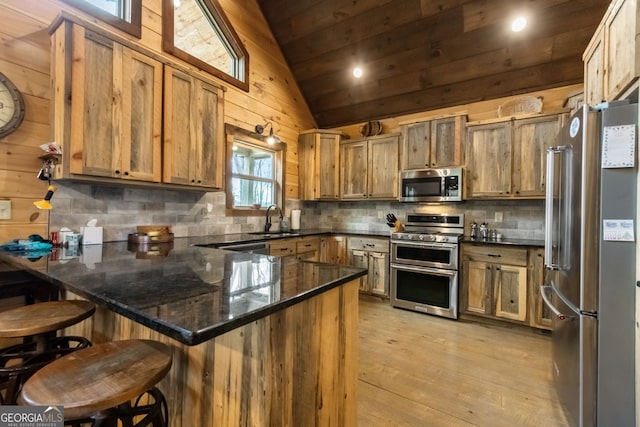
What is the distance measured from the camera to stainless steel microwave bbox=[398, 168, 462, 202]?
3648 millimetres

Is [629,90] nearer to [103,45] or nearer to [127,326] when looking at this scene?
[127,326]

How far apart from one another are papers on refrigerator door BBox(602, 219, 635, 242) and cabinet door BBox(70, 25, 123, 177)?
3.13 m

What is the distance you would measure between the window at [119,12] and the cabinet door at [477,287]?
13.9 feet

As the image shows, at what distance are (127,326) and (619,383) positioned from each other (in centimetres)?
238

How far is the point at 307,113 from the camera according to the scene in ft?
16.6

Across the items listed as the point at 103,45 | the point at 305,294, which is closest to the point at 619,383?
the point at 305,294

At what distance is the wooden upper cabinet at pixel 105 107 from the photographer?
1969 mm

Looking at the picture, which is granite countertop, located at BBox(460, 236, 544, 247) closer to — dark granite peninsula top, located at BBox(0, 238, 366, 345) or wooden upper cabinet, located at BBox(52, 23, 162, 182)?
dark granite peninsula top, located at BBox(0, 238, 366, 345)

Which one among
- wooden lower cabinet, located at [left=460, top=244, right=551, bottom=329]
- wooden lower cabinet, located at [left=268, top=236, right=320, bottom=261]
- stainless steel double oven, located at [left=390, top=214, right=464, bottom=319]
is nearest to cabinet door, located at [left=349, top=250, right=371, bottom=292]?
stainless steel double oven, located at [left=390, top=214, right=464, bottom=319]

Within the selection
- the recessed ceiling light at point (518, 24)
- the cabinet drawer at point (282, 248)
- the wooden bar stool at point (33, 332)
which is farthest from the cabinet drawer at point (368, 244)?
the wooden bar stool at point (33, 332)

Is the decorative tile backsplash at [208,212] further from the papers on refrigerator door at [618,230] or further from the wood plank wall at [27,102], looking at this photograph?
the papers on refrigerator door at [618,230]

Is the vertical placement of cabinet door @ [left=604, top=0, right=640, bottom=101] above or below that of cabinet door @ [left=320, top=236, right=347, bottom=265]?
above

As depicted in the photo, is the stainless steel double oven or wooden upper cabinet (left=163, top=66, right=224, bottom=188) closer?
wooden upper cabinet (left=163, top=66, right=224, bottom=188)

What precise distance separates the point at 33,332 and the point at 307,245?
3.05 m
